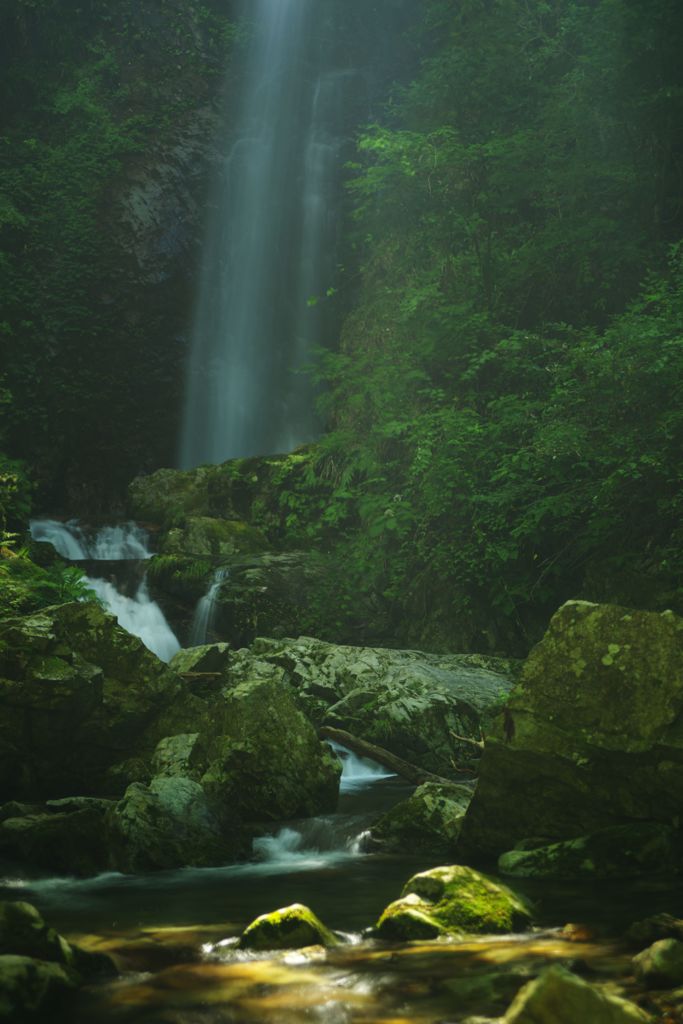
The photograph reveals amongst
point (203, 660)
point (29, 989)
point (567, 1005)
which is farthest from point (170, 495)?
point (567, 1005)

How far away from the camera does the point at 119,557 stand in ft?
54.7

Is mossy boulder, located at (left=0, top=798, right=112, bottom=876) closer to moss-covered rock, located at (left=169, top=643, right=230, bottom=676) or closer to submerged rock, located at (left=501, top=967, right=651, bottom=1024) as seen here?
moss-covered rock, located at (left=169, top=643, right=230, bottom=676)

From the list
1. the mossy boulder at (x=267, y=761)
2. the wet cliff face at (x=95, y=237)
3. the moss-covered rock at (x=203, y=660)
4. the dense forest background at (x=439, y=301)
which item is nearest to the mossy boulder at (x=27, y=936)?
the mossy boulder at (x=267, y=761)

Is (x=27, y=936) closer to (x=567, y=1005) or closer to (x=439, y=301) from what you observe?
(x=567, y=1005)

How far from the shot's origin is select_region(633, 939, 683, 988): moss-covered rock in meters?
3.45

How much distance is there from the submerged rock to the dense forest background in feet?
26.3

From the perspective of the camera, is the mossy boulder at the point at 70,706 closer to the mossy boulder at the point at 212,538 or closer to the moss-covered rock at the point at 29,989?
the moss-covered rock at the point at 29,989

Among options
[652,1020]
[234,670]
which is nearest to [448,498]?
[234,670]

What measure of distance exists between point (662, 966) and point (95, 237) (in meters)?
22.0

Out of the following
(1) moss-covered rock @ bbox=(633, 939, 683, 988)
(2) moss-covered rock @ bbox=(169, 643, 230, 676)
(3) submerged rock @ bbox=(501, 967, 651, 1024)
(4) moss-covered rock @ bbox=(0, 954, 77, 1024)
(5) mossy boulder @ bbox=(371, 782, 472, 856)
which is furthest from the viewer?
(2) moss-covered rock @ bbox=(169, 643, 230, 676)

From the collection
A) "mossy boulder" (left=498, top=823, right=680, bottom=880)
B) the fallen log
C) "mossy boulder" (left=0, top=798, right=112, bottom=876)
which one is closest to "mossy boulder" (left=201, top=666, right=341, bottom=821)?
the fallen log

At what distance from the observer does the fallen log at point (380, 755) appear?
8570mm

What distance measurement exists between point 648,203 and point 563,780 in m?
12.8

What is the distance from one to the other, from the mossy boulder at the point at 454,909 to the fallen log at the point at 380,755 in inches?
140
